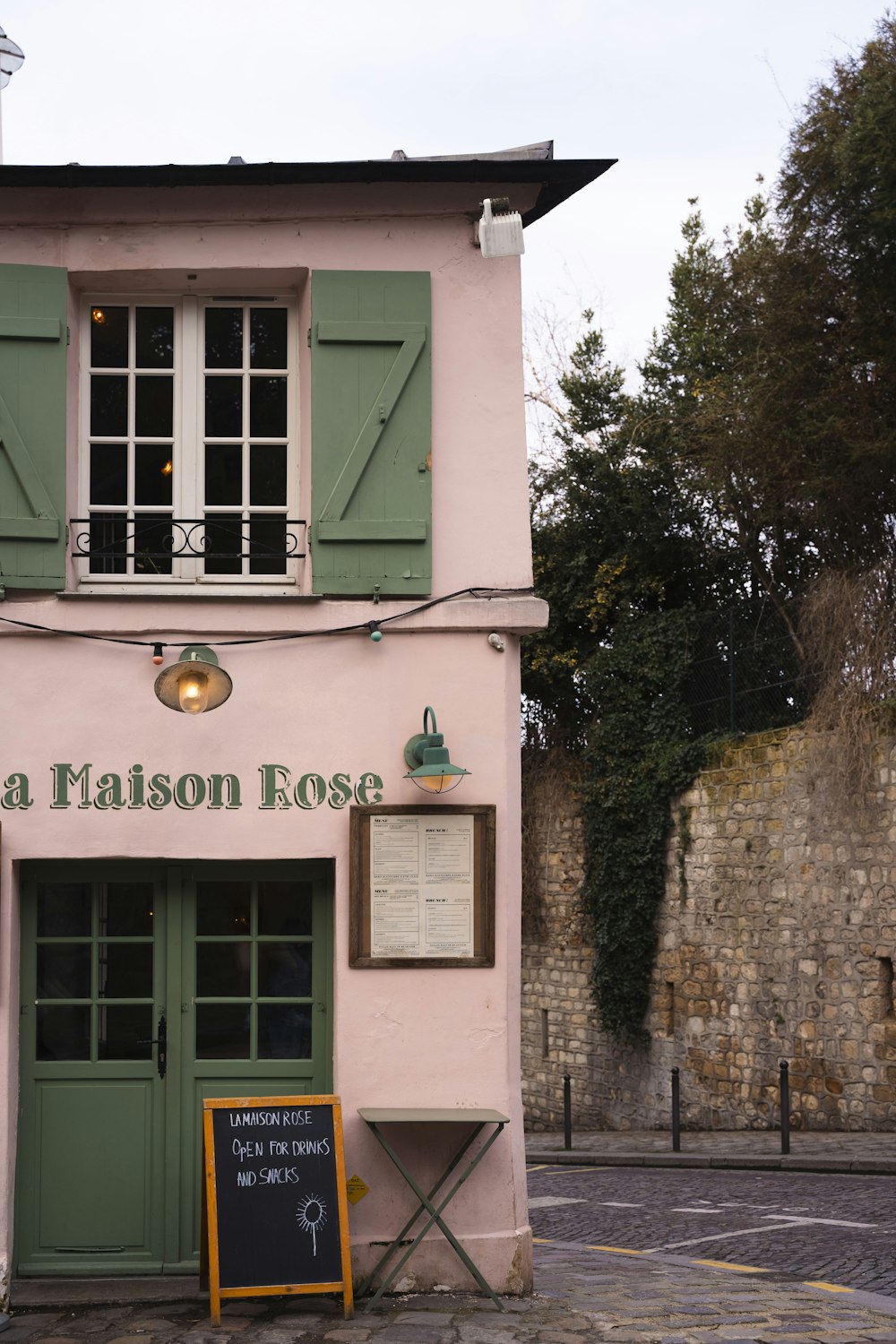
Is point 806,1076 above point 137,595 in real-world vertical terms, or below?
below

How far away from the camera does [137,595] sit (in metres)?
7.93

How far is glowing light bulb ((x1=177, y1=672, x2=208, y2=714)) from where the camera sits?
779 centimetres

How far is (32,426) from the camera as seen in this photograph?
26.3 ft

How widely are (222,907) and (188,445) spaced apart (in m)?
2.37

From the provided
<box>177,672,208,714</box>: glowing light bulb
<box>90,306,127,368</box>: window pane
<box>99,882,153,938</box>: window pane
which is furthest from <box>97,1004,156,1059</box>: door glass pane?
<box>90,306,127,368</box>: window pane

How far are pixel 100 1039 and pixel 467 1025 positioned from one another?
1809mm

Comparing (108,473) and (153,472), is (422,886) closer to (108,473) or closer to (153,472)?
(153,472)

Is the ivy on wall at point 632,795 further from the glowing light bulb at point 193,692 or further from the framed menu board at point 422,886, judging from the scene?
the glowing light bulb at point 193,692

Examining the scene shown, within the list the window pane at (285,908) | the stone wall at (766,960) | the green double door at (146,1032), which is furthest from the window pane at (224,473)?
the stone wall at (766,960)

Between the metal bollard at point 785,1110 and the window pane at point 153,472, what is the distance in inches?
377

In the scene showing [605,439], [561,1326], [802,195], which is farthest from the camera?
[605,439]

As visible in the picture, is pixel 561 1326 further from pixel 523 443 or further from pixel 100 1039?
pixel 523 443

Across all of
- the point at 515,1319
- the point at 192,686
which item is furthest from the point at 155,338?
the point at 515,1319

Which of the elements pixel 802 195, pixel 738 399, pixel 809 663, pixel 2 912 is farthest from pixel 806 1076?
pixel 2 912
